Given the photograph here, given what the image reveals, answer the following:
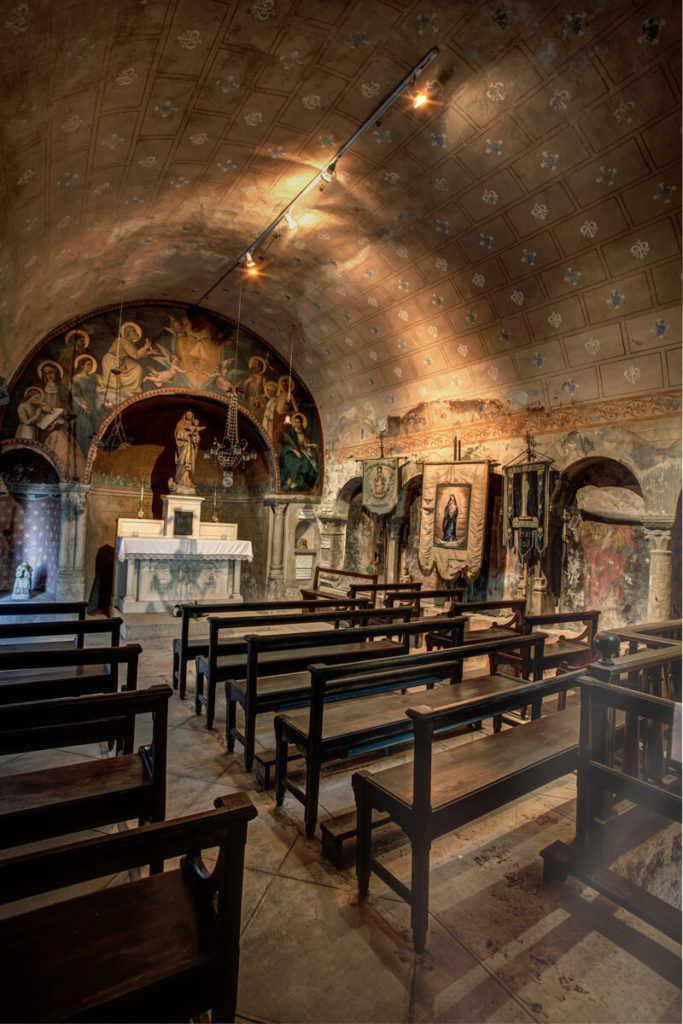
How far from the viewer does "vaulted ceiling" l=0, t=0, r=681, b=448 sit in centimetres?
470

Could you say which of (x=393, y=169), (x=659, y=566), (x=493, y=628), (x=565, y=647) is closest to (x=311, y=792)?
(x=565, y=647)

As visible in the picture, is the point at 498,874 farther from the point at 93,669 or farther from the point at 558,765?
the point at 93,669

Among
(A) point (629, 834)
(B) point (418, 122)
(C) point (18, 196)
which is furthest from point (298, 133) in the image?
(A) point (629, 834)

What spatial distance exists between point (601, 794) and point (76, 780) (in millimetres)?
2590

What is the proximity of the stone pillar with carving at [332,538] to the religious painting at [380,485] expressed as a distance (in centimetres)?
151

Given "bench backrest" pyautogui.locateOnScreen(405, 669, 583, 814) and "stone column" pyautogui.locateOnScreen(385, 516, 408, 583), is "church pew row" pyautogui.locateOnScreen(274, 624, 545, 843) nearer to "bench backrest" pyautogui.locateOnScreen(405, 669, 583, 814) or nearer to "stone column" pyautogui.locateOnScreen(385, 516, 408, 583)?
"bench backrest" pyautogui.locateOnScreen(405, 669, 583, 814)

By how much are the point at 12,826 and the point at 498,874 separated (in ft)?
7.72

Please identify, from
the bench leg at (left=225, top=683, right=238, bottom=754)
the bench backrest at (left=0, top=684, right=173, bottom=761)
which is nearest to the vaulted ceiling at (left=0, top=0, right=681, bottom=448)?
the bench backrest at (left=0, top=684, right=173, bottom=761)

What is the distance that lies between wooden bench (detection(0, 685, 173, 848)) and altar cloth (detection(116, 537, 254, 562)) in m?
7.22

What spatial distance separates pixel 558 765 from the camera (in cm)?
273

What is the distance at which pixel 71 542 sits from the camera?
10500mm

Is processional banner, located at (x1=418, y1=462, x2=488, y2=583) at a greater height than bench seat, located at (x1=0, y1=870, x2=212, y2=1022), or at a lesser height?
greater

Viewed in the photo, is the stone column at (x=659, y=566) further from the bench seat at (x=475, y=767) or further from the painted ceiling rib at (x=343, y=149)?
the painted ceiling rib at (x=343, y=149)

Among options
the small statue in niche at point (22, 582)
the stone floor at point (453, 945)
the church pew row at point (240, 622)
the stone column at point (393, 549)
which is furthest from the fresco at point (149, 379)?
the stone floor at point (453, 945)
